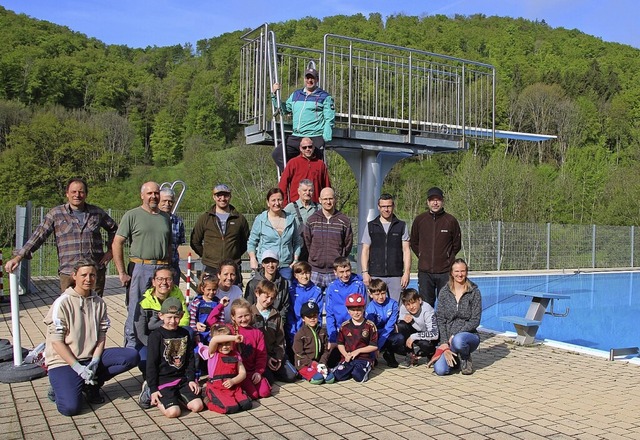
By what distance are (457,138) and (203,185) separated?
3839cm

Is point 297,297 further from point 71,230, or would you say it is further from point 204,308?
point 71,230

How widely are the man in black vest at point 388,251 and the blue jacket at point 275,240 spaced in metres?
0.92

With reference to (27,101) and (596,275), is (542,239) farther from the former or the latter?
(27,101)

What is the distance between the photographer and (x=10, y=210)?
24609 millimetres

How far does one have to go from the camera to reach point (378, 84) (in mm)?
11484

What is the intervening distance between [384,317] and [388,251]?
787 mm

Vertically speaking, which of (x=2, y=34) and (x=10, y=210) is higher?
(x=2, y=34)

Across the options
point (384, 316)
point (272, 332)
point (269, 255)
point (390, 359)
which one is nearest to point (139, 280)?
point (269, 255)

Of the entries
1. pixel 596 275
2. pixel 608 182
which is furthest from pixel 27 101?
pixel 596 275

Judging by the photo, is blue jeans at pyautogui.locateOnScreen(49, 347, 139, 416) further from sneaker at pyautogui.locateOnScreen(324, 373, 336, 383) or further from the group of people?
sneaker at pyautogui.locateOnScreen(324, 373, 336, 383)

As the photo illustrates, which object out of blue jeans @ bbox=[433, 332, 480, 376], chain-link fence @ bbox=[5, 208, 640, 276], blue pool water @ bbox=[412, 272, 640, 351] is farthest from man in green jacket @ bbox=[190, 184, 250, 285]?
chain-link fence @ bbox=[5, 208, 640, 276]

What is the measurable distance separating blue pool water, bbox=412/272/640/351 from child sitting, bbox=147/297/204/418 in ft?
27.1

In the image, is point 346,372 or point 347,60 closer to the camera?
point 346,372

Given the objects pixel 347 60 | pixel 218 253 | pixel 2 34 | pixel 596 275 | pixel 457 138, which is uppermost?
pixel 2 34
